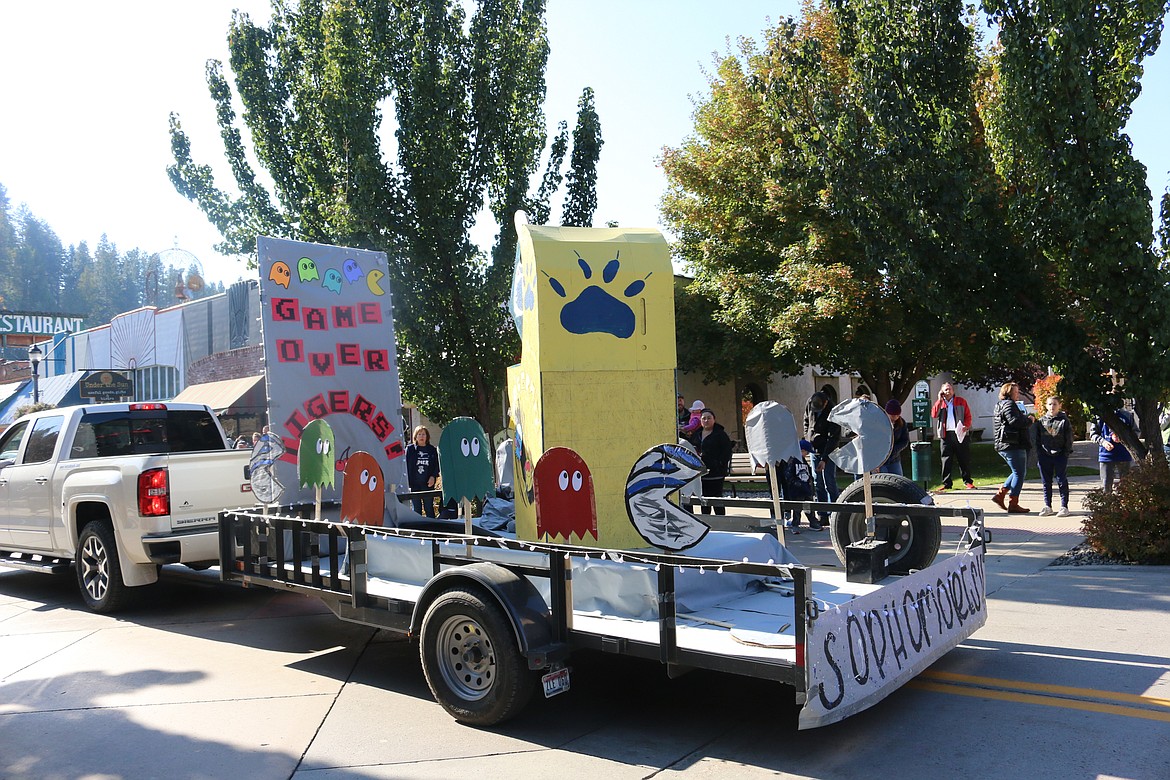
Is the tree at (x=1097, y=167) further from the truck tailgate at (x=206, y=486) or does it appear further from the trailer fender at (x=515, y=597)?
the truck tailgate at (x=206, y=486)

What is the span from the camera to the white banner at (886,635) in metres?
4.31

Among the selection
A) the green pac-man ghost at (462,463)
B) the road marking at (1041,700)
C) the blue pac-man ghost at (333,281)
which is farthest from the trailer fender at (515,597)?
the blue pac-man ghost at (333,281)

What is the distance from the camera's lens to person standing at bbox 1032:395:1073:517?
12828mm

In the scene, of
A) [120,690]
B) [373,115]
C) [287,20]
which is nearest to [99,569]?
[120,690]

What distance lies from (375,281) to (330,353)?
936mm

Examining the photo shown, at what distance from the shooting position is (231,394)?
99.5 ft

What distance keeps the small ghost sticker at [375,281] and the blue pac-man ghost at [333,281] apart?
1.07ft

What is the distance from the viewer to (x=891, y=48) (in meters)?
11.6

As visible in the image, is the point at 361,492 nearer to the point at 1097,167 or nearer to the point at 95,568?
the point at 95,568

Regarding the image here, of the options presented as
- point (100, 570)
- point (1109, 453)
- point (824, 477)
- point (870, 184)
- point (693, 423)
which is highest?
point (870, 184)

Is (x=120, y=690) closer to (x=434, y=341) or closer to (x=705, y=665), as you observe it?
(x=705, y=665)

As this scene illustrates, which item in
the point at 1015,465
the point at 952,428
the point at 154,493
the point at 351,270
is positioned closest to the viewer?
the point at 154,493

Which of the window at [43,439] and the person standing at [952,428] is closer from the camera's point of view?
the window at [43,439]

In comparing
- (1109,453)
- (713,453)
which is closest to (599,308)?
(713,453)
